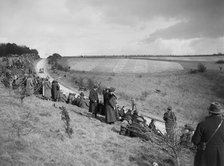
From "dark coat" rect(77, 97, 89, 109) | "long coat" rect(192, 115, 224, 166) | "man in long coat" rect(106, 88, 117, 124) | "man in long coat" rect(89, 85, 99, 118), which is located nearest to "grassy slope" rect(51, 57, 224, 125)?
"dark coat" rect(77, 97, 89, 109)

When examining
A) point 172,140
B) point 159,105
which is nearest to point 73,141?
point 172,140

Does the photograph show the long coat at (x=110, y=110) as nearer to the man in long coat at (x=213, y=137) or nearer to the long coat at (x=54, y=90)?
A: the long coat at (x=54, y=90)

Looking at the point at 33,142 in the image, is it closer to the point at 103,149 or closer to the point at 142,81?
the point at 103,149

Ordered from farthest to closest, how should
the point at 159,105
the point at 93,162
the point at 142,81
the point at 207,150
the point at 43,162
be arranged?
the point at 142,81
the point at 159,105
the point at 93,162
the point at 43,162
the point at 207,150

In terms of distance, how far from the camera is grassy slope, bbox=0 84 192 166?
7.42 meters

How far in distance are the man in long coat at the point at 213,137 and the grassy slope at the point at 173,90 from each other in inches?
749

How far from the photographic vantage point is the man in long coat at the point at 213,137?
6.08 meters

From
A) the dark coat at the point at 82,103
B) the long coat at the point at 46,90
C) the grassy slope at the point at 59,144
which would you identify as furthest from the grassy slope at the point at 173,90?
the grassy slope at the point at 59,144

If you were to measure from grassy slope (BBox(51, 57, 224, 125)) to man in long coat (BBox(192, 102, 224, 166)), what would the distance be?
19.0 metres

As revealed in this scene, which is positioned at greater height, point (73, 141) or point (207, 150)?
point (207, 150)

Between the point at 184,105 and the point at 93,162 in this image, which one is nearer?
the point at 93,162

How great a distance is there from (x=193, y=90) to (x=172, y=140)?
30896 millimetres

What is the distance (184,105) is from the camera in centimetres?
3127

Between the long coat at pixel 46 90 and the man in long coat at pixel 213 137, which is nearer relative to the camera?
the man in long coat at pixel 213 137
